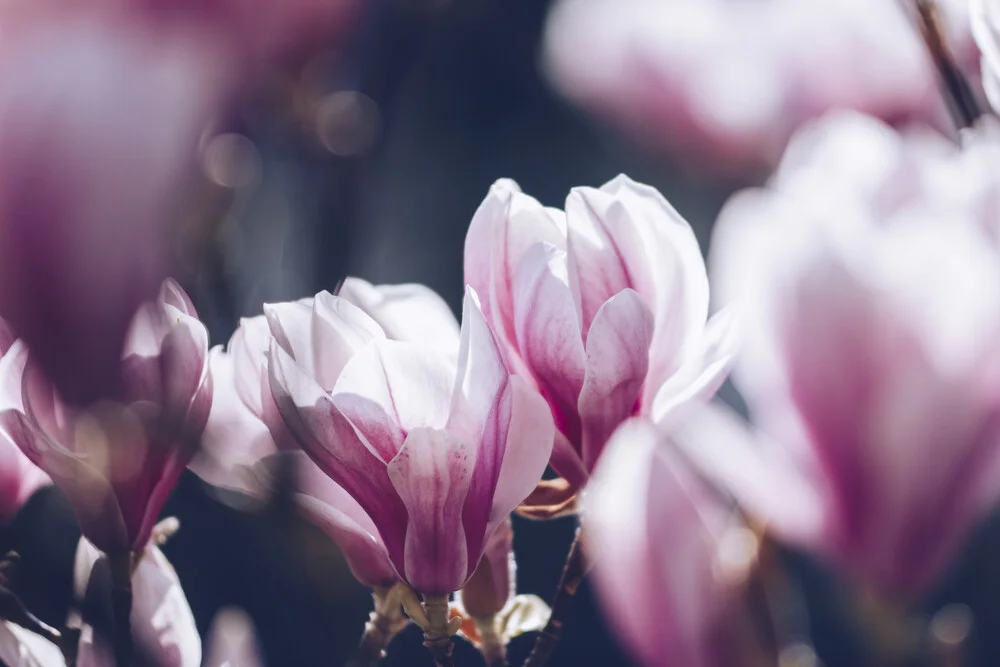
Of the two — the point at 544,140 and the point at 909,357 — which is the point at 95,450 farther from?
the point at 544,140

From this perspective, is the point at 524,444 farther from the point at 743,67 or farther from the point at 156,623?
the point at 743,67

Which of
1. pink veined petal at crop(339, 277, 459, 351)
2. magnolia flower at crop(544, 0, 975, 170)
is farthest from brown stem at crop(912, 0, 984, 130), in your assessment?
pink veined petal at crop(339, 277, 459, 351)

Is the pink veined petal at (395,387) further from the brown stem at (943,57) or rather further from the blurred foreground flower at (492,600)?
the brown stem at (943,57)

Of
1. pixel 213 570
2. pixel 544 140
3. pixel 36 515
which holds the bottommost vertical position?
pixel 213 570

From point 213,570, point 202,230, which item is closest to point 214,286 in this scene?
point 202,230

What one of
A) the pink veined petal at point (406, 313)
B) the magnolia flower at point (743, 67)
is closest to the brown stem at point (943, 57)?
the magnolia flower at point (743, 67)

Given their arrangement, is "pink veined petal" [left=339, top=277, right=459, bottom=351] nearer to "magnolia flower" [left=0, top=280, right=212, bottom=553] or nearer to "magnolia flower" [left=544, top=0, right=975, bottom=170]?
"magnolia flower" [left=0, top=280, right=212, bottom=553]
